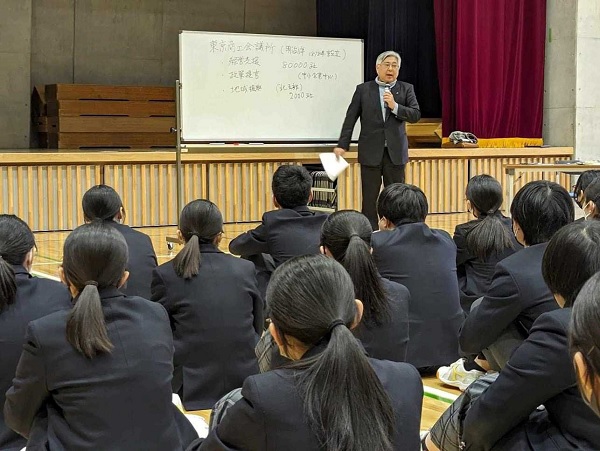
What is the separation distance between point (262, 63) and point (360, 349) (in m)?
6.58

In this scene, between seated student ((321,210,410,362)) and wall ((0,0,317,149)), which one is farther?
wall ((0,0,317,149))

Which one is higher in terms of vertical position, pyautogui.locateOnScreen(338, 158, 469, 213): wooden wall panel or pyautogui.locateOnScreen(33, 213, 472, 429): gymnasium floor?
pyautogui.locateOnScreen(338, 158, 469, 213): wooden wall panel

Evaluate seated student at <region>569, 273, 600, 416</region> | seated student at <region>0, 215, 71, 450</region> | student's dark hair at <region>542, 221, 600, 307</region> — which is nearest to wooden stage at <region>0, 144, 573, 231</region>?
seated student at <region>0, 215, 71, 450</region>

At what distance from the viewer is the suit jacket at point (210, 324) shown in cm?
313

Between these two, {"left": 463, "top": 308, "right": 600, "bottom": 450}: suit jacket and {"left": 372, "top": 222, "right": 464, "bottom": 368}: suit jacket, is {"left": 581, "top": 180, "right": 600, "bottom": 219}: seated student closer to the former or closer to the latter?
{"left": 372, "top": 222, "right": 464, "bottom": 368}: suit jacket

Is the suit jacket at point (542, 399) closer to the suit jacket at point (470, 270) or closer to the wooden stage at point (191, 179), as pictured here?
the suit jacket at point (470, 270)

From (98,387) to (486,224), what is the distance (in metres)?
2.15

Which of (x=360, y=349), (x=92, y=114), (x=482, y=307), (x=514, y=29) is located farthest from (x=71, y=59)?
(x=360, y=349)

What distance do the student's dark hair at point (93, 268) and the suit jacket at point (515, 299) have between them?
3.01 ft

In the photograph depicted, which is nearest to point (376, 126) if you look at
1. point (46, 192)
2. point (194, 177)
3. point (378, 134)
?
point (378, 134)

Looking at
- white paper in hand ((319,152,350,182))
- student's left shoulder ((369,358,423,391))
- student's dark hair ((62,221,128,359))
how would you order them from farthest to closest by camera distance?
white paper in hand ((319,152,350,182)) → student's dark hair ((62,221,128,359)) → student's left shoulder ((369,358,423,391))

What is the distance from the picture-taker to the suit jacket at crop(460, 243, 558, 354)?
234 cm

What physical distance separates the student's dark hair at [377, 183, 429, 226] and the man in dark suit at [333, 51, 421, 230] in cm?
306

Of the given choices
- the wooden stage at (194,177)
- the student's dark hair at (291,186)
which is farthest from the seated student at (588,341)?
the wooden stage at (194,177)
